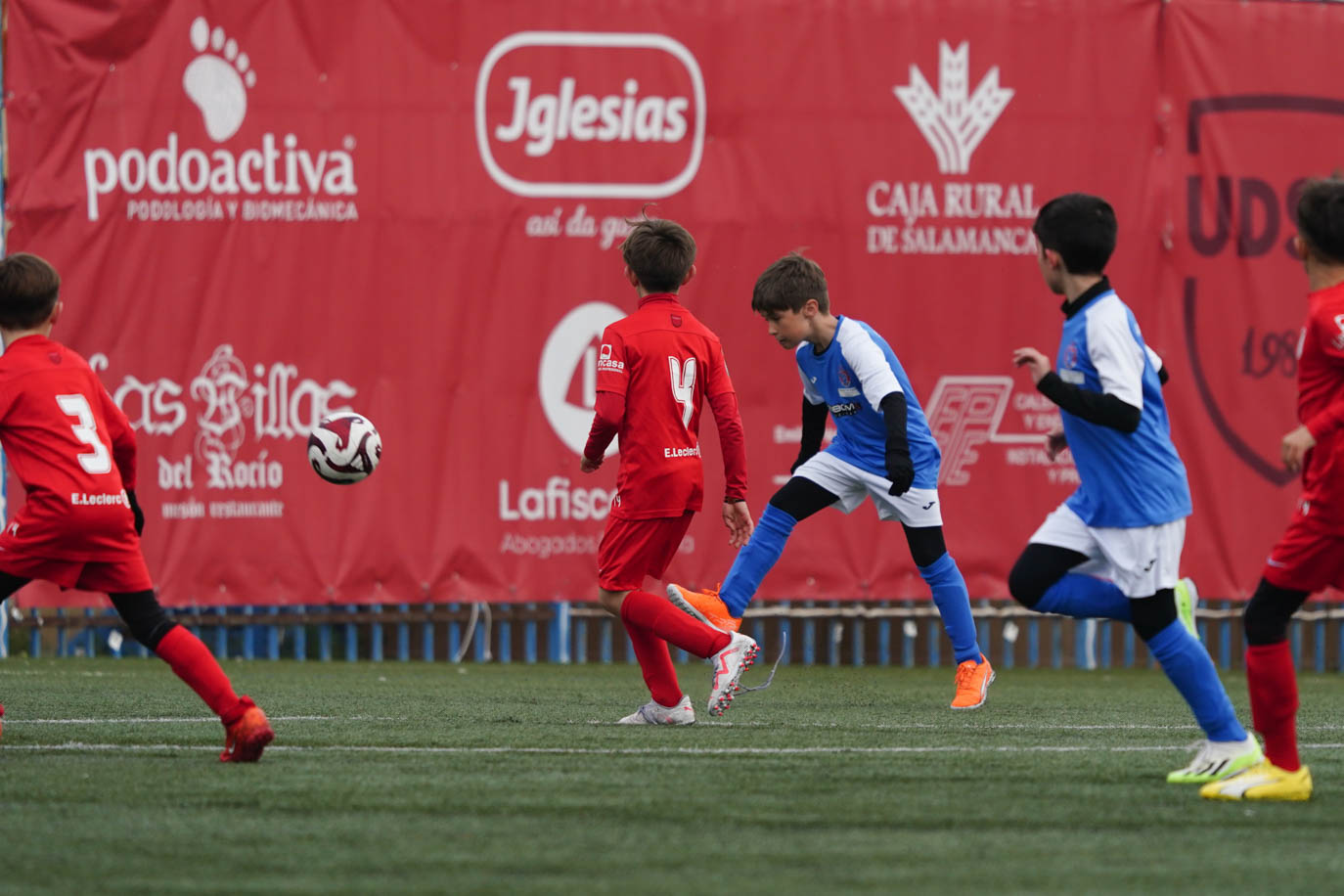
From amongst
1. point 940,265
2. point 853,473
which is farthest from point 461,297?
point 853,473

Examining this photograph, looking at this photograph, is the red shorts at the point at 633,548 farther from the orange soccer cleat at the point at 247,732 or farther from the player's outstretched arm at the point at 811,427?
the orange soccer cleat at the point at 247,732

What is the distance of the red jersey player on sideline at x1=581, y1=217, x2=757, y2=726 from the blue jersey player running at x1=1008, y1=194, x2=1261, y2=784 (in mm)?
1636

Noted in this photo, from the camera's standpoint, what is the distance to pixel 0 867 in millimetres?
3834

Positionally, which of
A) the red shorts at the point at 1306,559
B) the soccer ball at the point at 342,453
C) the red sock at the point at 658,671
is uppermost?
the soccer ball at the point at 342,453

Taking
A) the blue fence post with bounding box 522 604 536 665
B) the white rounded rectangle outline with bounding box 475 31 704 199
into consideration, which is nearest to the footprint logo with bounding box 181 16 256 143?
the white rounded rectangle outline with bounding box 475 31 704 199

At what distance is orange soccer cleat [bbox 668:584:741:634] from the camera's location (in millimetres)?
6812

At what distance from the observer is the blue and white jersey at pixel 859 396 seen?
7488mm

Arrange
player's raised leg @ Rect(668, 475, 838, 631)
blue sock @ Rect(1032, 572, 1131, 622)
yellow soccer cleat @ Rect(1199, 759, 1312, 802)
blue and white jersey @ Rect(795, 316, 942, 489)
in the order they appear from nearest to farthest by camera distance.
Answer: yellow soccer cleat @ Rect(1199, 759, 1312, 802), blue sock @ Rect(1032, 572, 1131, 622), player's raised leg @ Rect(668, 475, 838, 631), blue and white jersey @ Rect(795, 316, 942, 489)

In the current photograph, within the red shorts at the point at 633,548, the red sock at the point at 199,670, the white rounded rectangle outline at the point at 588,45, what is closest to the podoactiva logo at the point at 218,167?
the white rounded rectangle outline at the point at 588,45

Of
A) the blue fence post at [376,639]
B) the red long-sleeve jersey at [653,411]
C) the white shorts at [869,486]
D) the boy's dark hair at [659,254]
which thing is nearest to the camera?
the red long-sleeve jersey at [653,411]

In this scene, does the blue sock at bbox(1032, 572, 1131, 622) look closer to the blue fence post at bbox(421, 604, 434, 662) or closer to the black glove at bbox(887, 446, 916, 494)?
the black glove at bbox(887, 446, 916, 494)

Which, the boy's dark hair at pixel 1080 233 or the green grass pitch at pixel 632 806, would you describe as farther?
the boy's dark hair at pixel 1080 233

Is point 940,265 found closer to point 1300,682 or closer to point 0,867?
point 1300,682

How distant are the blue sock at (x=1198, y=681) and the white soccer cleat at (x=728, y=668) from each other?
5.88ft
